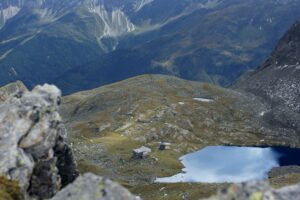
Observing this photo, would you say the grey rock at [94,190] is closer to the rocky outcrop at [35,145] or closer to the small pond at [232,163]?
the rocky outcrop at [35,145]

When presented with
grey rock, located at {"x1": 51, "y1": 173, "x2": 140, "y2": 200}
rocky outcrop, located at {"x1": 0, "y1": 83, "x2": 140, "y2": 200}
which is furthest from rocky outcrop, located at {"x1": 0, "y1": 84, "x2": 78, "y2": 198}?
grey rock, located at {"x1": 51, "y1": 173, "x2": 140, "y2": 200}

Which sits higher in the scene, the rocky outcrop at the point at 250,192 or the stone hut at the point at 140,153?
the rocky outcrop at the point at 250,192

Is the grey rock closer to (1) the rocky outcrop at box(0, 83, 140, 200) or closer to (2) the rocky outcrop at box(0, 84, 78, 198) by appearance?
(1) the rocky outcrop at box(0, 83, 140, 200)

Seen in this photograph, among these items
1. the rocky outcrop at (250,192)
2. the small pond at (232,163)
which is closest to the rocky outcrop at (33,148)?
the rocky outcrop at (250,192)

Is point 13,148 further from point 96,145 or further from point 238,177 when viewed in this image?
point 96,145

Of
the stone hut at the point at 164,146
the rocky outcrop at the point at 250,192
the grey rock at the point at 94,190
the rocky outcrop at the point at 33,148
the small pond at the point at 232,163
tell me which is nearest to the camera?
the rocky outcrop at the point at 250,192

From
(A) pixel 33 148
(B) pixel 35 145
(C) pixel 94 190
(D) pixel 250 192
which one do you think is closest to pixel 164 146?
(B) pixel 35 145

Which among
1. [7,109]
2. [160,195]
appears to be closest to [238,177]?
[160,195]

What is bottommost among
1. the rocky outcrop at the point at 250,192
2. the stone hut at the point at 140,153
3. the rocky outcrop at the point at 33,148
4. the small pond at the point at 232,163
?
the small pond at the point at 232,163
